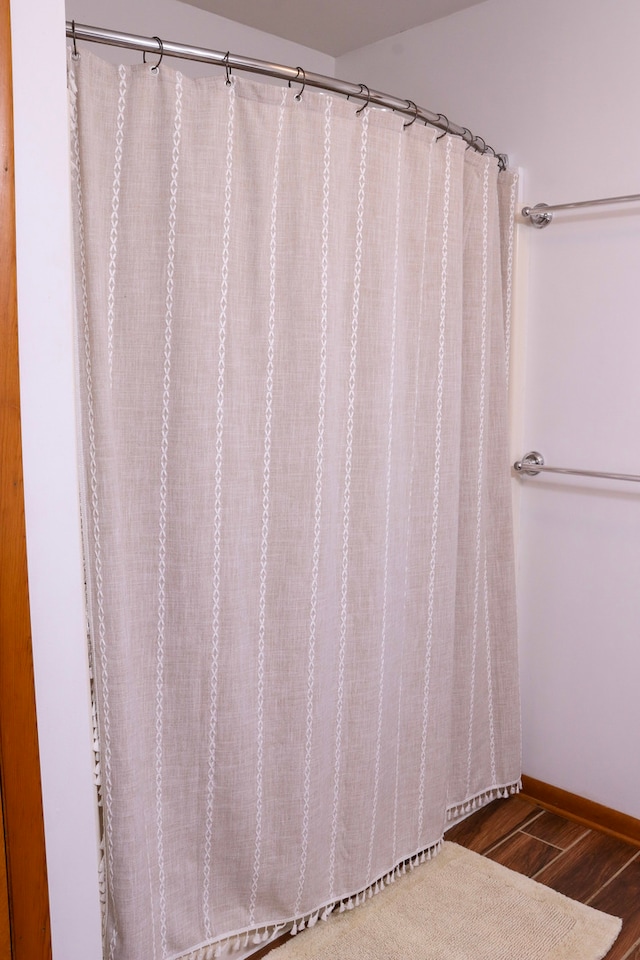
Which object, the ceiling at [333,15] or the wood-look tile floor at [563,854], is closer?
the wood-look tile floor at [563,854]

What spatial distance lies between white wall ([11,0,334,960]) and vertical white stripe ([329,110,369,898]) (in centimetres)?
63

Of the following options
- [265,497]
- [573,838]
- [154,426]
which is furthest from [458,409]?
[573,838]

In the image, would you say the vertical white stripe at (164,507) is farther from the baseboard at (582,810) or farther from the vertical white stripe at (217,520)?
the baseboard at (582,810)

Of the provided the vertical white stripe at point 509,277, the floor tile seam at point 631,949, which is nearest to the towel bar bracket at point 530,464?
the vertical white stripe at point 509,277

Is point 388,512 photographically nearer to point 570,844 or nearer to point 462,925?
point 462,925

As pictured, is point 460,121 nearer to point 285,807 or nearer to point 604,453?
point 604,453

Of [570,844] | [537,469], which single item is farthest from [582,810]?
[537,469]

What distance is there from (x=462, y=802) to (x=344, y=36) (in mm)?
2376

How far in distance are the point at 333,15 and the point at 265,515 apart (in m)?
1.65

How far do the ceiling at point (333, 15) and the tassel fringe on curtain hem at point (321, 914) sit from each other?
228cm

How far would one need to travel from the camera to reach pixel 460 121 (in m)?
2.39

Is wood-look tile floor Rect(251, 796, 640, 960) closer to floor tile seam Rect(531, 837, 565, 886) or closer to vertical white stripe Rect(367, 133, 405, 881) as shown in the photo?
floor tile seam Rect(531, 837, 565, 886)

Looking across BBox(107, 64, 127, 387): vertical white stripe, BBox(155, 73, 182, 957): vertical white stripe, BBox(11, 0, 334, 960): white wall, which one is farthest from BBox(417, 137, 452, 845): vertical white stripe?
BBox(11, 0, 334, 960): white wall

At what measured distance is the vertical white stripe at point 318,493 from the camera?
163 centimetres
